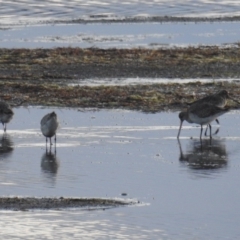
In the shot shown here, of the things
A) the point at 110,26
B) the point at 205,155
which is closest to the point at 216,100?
the point at 205,155

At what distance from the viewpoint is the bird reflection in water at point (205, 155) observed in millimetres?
17047

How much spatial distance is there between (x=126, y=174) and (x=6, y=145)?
135 inches

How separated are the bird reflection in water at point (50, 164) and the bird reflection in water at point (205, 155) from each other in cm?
199

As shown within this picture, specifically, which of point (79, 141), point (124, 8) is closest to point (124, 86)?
point (79, 141)

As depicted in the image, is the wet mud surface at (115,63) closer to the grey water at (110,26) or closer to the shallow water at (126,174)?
the grey water at (110,26)

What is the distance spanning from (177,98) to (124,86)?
2.52 meters

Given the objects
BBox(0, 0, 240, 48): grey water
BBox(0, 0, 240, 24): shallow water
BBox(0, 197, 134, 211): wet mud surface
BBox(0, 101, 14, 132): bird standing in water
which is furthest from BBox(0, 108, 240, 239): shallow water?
BBox(0, 0, 240, 24): shallow water

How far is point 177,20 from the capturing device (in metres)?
49.7

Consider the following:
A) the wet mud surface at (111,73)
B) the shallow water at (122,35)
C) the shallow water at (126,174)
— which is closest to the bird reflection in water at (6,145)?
the shallow water at (126,174)

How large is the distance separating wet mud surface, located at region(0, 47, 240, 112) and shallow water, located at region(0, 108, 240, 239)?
1.46m

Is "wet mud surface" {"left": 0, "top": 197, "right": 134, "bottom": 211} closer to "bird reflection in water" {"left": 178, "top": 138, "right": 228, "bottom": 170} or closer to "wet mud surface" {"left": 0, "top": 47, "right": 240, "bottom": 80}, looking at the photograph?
"bird reflection in water" {"left": 178, "top": 138, "right": 228, "bottom": 170}

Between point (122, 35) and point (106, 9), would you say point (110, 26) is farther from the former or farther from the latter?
point (106, 9)

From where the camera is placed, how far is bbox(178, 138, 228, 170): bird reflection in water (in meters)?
17.0

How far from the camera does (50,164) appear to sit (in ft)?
56.2
